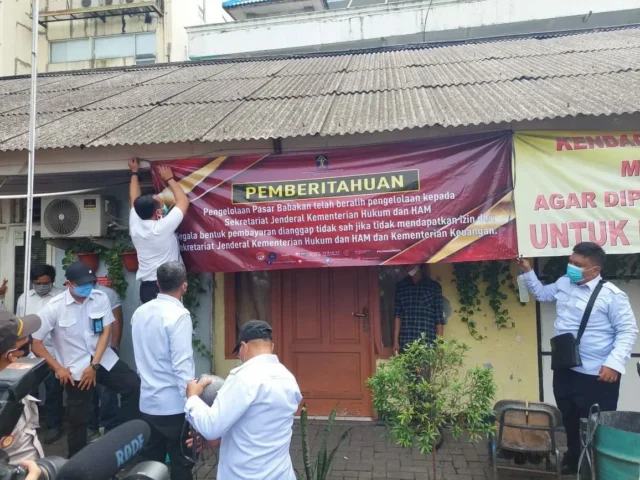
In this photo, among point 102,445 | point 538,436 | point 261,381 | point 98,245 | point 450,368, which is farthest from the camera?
point 98,245

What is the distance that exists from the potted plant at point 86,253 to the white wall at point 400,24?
37.2 ft

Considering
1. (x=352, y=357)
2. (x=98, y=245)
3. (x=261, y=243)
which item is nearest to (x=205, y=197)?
(x=261, y=243)

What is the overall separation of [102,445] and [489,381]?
2.46 meters

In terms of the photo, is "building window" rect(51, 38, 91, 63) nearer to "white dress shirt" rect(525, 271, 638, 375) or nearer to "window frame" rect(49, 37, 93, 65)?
"window frame" rect(49, 37, 93, 65)

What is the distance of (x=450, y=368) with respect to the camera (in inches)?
132

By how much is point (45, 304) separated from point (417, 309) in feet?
13.0

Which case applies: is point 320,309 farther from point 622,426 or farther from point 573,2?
point 573,2

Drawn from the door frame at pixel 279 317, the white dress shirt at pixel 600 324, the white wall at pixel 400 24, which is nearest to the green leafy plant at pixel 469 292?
the door frame at pixel 279 317

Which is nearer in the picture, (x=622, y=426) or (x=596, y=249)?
(x=622, y=426)

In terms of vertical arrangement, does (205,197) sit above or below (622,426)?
above

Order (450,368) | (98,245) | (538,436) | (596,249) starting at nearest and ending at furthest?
1. (450,368)
2. (596,249)
3. (538,436)
4. (98,245)

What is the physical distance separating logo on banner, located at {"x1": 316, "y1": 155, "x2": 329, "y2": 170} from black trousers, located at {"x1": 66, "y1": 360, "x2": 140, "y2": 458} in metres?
2.54

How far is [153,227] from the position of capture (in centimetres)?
401

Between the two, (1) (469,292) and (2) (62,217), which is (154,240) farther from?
(1) (469,292)
